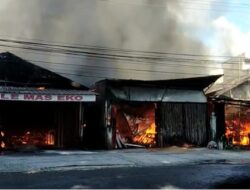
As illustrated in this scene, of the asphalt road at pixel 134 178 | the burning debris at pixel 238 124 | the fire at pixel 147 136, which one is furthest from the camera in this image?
the burning debris at pixel 238 124

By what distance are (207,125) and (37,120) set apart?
8.44m

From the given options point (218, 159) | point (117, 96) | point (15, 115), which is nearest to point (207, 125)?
point (117, 96)

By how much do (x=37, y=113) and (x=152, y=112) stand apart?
5594 mm

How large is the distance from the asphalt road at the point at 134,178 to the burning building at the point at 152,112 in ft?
28.9

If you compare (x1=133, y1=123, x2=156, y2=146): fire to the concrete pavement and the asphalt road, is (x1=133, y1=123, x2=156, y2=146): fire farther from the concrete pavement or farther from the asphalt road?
the asphalt road

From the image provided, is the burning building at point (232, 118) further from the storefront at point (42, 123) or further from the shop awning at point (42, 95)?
the shop awning at point (42, 95)

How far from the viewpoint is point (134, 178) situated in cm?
1119

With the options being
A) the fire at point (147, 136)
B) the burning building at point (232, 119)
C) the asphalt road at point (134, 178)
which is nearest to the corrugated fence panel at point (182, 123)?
the fire at point (147, 136)

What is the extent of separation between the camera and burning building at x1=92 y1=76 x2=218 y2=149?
73.2 ft

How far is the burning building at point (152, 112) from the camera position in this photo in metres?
22.3

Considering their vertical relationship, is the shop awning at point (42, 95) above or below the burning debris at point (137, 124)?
above

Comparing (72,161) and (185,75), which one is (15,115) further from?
(185,75)

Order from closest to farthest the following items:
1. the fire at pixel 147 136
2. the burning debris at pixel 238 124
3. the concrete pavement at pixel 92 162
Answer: the concrete pavement at pixel 92 162
the fire at pixel 147 136
the burning debris at pixel 238 124

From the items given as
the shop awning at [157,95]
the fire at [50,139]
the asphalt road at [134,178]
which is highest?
the shop awning at [157,95]
